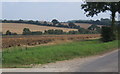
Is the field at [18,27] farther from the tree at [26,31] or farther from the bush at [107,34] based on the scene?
the bush at [107,34]

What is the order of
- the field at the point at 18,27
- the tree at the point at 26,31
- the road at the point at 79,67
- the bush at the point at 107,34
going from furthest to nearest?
the tree at the point at 26,31 < the field at the point at 18,27 < the bush at the point at 107,34 < the road at the point at 79,67

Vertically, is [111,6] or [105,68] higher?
[111,6]

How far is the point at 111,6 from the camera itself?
41.0 meters

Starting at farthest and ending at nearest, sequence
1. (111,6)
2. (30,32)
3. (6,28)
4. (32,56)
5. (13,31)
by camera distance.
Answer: (30,32), (13,31), (6,28), (111,6), (32,56)

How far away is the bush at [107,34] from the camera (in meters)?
37.5

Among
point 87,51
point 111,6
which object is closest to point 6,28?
point 111,6

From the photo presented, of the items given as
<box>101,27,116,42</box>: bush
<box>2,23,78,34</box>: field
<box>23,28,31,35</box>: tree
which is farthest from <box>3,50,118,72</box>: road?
<box>23,28,31,35</box>: tree

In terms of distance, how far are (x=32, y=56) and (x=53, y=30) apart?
43791mm

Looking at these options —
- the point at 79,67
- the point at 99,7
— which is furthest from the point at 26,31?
the point at 79,67

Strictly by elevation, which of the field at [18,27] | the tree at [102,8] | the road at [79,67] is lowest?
the road at [79,67]

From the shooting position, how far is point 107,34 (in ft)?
125

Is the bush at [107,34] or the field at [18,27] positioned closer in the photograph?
the bush at [107,34]

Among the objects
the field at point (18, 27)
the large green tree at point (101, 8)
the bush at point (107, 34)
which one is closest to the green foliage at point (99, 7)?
the large green tree at point (101, 8)

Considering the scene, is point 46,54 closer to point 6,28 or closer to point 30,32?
point 6,28
